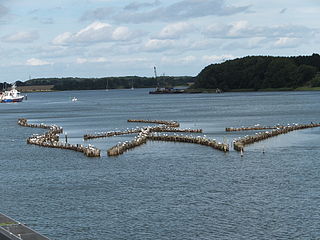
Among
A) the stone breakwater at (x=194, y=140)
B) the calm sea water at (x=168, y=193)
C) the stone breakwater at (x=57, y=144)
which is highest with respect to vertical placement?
the stone breakwater at (x=57, y=144)

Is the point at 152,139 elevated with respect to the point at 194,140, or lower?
lower

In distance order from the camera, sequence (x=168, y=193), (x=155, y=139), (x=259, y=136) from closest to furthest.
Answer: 1. (x=168, y=193)
2. (x=259, y=136)
3. (x=155, y=139)

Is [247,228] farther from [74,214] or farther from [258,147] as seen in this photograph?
[258,147]

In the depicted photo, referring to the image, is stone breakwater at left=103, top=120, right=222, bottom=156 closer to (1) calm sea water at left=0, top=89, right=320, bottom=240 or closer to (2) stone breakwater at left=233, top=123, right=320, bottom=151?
(1) calm sea water at left=0, top=89, right=320, bottom=240

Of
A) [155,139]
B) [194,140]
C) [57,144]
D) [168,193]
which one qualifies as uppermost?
[57,144]

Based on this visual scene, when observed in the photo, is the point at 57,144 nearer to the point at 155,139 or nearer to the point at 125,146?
the point at 125,146

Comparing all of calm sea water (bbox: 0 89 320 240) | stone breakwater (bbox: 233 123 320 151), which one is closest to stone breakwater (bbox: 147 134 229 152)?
calm sea water (bbox: 0 89 320 240)

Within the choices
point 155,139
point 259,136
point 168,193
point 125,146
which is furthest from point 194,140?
point 168,193

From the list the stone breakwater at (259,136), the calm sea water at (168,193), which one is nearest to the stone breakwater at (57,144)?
the calm sea water at (168,193)

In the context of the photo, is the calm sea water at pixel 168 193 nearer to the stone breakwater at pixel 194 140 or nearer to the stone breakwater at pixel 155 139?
the stone breakwater at pixel 155 139

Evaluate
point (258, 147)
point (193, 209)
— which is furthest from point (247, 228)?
point (258, 147)

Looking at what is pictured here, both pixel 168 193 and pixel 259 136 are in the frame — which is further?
pixel 259 136

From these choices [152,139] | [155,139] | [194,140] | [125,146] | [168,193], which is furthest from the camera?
[152,139]

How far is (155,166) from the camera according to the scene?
81.3 metres
